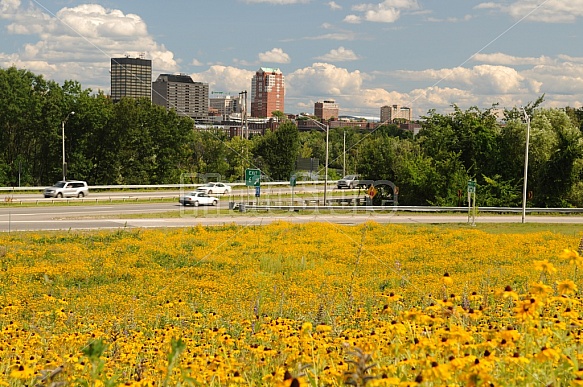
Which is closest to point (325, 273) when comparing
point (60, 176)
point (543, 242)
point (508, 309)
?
point (508, 309)

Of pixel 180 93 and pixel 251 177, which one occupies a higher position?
pixel 180 93

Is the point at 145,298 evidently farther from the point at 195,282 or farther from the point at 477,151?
the point at 477,151

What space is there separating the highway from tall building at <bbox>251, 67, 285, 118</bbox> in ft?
151

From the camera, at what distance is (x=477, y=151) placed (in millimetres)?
52594

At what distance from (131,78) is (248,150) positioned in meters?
14.4

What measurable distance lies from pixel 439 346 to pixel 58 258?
17.9 meters

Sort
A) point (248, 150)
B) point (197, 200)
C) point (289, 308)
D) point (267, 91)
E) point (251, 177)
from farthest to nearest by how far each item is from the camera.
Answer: point (267, 91) < point (248, 150) < point (197, 200) < point (251, 177) < point (289, 308)

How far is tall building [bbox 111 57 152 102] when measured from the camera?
67188 mm

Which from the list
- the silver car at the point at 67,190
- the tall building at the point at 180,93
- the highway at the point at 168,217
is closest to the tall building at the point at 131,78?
the tall building at the point at 180,93

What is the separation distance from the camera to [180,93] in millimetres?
77750

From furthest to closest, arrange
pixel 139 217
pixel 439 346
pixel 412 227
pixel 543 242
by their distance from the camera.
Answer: pixel 139 217
pixel 412 227
pixel 543 242
pixel 439 346

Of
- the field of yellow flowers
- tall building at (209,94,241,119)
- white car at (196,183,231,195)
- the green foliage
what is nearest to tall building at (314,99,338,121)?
white car at (196,183,231,195)

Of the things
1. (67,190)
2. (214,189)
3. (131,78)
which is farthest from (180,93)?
(67,190)

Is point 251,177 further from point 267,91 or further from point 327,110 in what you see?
point 267,91
